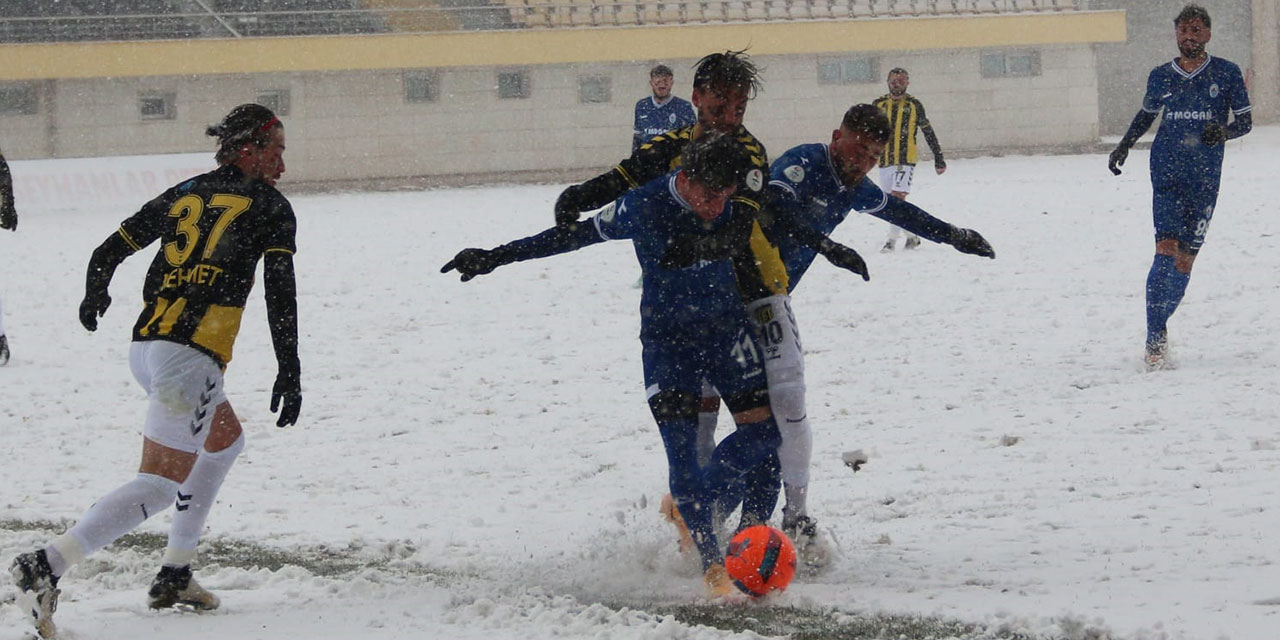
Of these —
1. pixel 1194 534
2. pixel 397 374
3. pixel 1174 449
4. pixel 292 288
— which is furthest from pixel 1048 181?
pixel 292 288

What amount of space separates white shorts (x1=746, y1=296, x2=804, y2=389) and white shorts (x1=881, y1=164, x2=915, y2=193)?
37.6ft

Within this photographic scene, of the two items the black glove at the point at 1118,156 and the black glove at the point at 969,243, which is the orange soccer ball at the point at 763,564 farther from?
the black glove at the point at 1118,156

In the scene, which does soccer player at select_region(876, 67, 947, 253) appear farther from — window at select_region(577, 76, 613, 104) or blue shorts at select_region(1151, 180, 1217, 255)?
window at select_region(577, 76, 613, 104)

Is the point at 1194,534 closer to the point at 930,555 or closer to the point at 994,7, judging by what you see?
the point at 930,555

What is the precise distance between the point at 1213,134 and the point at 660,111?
5.75 metres

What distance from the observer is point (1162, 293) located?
914 cm

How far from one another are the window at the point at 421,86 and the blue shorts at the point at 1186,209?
960 inches

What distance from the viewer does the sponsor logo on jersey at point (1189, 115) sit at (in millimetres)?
9211

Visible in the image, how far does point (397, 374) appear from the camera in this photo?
1068cm

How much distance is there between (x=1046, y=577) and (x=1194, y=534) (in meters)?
0.80

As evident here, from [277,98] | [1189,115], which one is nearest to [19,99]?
[277,98]

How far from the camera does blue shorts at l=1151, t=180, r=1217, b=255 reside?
9133 millimetres

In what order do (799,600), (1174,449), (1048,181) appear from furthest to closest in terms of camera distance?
1. (1048,181)
2. (1174,449)
3. (799,600)

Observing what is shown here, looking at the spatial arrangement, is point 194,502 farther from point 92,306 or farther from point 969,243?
point 969,243
